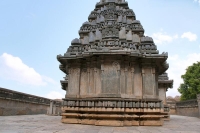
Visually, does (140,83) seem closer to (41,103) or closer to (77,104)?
(77,104)

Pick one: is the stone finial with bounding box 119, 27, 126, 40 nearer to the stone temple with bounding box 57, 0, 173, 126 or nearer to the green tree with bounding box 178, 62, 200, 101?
the stone temple with bounding box 57, 0, 173, 126

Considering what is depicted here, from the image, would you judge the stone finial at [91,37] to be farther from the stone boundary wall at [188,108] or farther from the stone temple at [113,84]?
the stone boundary wall at [188,108]

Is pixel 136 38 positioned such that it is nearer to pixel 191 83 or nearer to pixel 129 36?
pixel 129 36

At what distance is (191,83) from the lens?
34156mm

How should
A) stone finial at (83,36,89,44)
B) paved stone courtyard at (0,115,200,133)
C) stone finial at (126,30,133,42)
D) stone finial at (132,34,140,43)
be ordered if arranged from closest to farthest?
paved stone courtyard at (0,115,200,133)
stone finial at (126,30,133,42)
stone finial at (132,34,140,43)
stone finial at (83,36,89,44)

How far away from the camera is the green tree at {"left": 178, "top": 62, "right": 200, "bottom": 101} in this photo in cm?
3384

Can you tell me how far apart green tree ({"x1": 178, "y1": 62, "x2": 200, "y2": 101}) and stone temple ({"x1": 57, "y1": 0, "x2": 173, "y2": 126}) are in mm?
25114

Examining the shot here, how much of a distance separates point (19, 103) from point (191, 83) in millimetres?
29881

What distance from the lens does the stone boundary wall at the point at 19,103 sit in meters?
17.9

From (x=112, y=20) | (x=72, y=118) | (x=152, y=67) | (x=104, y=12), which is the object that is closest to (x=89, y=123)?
(x=72, y=118)

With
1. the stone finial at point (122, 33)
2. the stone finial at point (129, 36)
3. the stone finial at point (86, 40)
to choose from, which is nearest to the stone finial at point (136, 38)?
the stone finial at point (129, 36)

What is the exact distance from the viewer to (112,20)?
14.2 m

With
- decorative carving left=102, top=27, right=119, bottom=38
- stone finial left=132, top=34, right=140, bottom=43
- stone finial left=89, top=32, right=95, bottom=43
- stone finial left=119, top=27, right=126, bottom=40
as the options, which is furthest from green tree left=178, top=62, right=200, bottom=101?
decorative carving left=102, top=27, right=119, bottom=38

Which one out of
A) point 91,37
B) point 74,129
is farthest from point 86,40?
point 74,129
